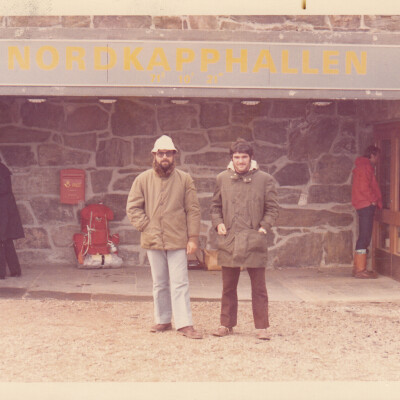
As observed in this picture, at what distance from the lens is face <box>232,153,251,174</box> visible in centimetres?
648

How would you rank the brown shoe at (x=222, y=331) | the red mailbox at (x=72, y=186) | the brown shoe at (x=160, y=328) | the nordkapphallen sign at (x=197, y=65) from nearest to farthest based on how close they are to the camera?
1. the brown shoe at (x=222, y=331)
2. the brown shoe at (x=160, y=328)
3. the nordkapphallen sign at (x=197, y=65)
4. the red mailbox at (x=72, y=186)

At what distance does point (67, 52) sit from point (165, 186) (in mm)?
2319

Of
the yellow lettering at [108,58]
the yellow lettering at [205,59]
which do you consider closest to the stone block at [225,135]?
the yellow lettering at [205,59]

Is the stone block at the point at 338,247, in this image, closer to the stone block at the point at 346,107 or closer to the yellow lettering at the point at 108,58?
the stone block at the point at 346,107

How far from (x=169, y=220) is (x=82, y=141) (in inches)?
164

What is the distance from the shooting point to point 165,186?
6.67 m

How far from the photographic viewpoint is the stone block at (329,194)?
34.8 ft

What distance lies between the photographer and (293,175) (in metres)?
10.6

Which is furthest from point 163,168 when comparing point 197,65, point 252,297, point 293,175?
point 293,175

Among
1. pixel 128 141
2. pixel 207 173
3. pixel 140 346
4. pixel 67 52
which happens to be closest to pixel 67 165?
pixel 128 141

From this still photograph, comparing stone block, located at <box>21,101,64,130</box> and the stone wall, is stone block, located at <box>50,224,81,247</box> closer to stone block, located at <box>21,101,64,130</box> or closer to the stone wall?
the stone wall

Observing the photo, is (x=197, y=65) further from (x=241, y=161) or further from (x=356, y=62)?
(x=241, y=161)

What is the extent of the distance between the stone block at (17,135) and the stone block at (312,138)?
11.6 feet
